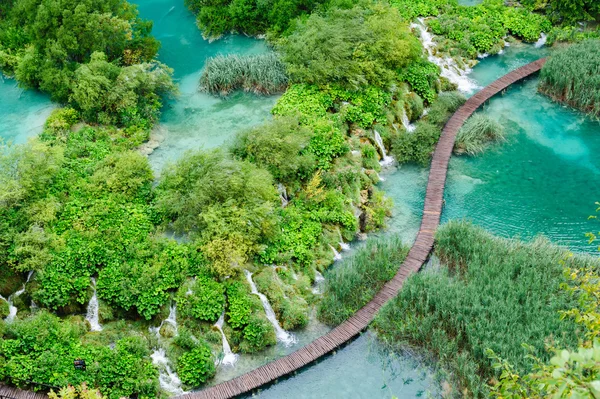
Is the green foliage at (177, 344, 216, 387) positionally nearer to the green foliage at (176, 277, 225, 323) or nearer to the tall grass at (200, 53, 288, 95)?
the green foliage at (176, 277, 225, 323)

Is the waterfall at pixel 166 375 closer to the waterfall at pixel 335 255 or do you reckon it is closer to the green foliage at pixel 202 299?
the green foliage at pixel 202 299

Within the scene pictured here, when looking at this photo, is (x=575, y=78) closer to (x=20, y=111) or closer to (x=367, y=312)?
(x=367, y=312)

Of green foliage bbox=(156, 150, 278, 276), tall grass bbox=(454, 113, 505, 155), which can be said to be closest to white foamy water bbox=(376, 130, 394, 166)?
tall grass bbox=(454, 113, 505, 155)

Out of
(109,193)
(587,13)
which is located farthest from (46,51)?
(587,13)

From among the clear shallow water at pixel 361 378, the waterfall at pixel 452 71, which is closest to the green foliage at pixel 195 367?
the clear shallow water at pixel 361 378

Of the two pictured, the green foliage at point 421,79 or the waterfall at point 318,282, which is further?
the green foliage at point 421,79

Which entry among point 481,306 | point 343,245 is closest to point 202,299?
point 343,245
